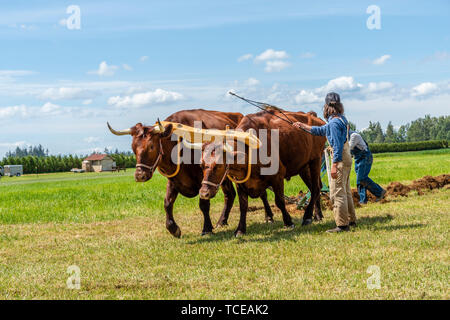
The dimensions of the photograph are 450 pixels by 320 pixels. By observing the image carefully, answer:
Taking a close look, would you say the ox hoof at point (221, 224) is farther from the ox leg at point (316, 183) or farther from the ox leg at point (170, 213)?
the ox leg at point (316, 183)

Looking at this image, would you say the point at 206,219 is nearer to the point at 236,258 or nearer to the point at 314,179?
the point at 236,258

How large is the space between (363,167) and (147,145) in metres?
7.31

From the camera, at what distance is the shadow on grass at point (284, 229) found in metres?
9.28

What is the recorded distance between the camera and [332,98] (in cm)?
931

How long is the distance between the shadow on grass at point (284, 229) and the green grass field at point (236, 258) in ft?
0.07

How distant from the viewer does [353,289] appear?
5.76 metres

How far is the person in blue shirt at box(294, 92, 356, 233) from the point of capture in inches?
356

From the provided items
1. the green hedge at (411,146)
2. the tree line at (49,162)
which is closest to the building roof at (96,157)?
the tree line at (49,162)

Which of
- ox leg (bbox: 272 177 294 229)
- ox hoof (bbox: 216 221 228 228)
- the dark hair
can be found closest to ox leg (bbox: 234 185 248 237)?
ox leg (bbox: 272 177 294 229)

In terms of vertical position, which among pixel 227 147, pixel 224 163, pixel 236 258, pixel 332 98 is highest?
pixel 332 98

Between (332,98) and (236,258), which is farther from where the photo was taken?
(332,98)

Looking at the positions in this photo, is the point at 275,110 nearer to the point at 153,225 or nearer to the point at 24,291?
the point at 153,225

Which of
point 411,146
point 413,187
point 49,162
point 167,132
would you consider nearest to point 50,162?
point 49,162

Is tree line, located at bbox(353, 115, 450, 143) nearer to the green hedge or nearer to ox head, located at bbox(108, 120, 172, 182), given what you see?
the green hedge
